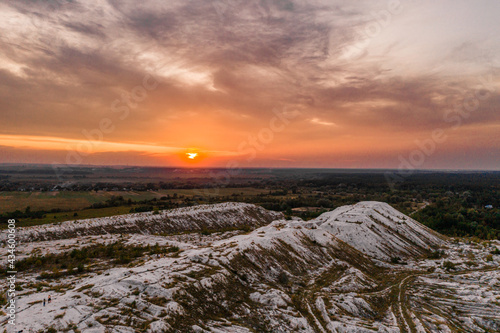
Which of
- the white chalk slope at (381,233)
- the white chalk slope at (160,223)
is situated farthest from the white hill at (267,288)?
the white chalk slope at (160,223)

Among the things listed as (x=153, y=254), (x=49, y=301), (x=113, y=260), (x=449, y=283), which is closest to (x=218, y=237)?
(x=153, y=254)

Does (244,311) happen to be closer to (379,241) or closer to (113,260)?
(113,260)

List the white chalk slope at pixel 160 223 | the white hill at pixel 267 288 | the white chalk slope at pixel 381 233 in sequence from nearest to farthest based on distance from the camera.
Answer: the white hill at pixel 267 288, the white chalk slope at pixel 381 233, the white chalk slope at pixel 160 223

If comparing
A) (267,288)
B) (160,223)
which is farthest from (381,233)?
(160,223)

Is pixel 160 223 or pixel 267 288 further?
pixel 160 223

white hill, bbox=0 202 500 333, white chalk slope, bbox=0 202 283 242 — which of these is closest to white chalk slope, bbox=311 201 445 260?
white hill, bbox=0 202 500 333

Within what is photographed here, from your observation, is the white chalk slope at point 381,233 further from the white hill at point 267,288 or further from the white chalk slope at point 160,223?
the white chalk slope at point 160,223

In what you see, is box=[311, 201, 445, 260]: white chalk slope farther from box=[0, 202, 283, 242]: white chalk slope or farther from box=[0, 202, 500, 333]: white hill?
box=[0, 202, 283, 242]: white chalk slope

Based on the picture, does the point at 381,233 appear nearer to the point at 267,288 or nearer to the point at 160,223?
the point at 267,288

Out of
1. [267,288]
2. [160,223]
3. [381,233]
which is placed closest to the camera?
[267,288]

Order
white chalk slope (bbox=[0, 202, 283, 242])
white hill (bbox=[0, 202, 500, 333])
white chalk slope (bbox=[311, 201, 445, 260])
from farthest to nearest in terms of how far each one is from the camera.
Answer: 1. white chalk slope (bbox=[0, 202, 283, 242])
2. white chalk slope (bbox=[311, 201, 445, 260])
3. white hill (bbox=[0, 202, 500, 333])

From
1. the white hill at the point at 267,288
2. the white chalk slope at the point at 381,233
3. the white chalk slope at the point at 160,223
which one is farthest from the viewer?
the white chalk slope at the point at 160,223
